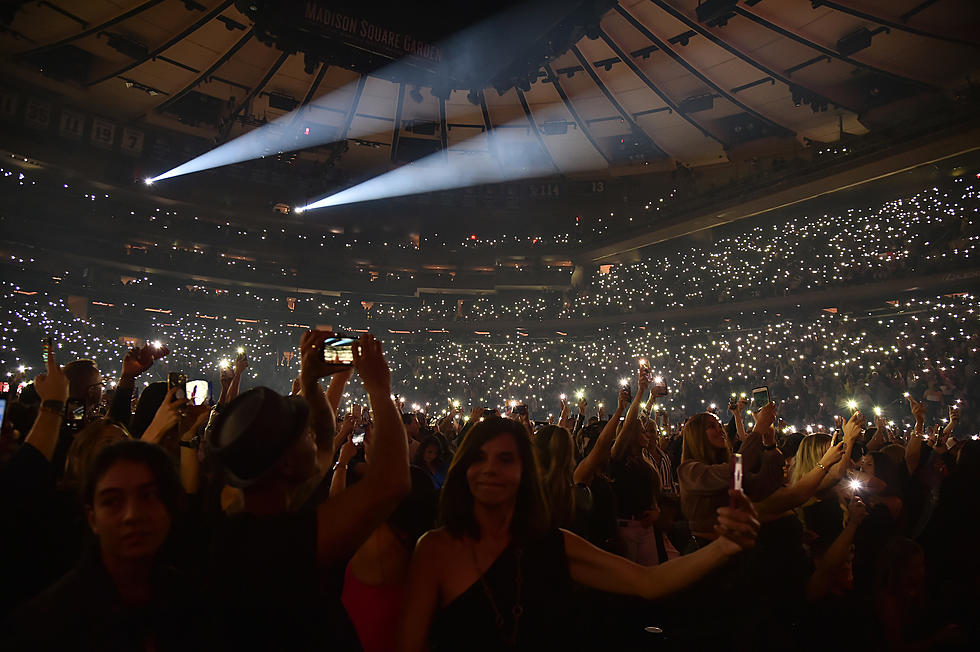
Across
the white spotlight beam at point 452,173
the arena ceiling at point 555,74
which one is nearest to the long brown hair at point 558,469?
the arena ceiling at point 555,74

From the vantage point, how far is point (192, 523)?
186 cm

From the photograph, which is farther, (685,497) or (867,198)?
(867,198)

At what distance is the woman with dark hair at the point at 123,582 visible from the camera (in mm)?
1343

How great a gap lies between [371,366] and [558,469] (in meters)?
2.14

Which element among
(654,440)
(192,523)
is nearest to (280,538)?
(192,523)

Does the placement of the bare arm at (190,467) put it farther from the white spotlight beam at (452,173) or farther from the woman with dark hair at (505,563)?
the white spotlight beam at (452,173)

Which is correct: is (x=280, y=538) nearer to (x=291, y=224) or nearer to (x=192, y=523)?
(x=192, y=523)

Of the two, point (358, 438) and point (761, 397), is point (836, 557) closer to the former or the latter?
point (761, 397)

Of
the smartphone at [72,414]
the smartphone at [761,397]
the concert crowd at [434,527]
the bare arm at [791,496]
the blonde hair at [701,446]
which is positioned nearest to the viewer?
the concert crowd at [434,527]

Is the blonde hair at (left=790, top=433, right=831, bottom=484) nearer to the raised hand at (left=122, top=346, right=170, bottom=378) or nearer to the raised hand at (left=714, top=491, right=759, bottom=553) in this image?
the raised hand at (left=714, top=491, right=759, bottom=553)

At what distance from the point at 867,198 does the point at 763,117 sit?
4.94 m

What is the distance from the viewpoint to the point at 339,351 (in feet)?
6.70

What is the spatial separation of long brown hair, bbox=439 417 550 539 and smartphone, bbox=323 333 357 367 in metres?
0.63

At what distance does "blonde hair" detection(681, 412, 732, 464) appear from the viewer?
4.16 m
